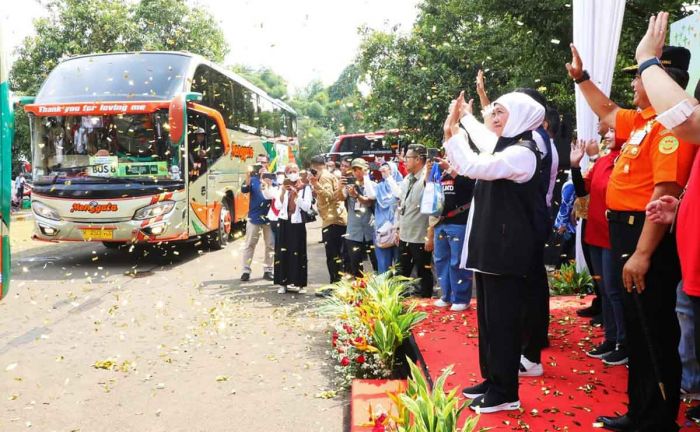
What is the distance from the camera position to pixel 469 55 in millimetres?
15648

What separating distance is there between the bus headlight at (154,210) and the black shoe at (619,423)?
838 centimetres

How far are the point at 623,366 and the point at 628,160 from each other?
180cm

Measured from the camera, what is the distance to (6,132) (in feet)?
14.5

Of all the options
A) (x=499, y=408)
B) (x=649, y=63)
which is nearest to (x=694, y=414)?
(x=499, y=408)

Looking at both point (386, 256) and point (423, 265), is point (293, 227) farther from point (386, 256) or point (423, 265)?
point (423, 265)

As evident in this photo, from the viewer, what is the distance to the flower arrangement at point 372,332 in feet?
14.8

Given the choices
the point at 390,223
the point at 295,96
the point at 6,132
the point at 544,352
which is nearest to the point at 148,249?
the point at 390,223

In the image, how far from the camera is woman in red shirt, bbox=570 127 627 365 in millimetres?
4035

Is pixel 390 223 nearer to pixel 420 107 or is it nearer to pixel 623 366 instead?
pixel 623 366

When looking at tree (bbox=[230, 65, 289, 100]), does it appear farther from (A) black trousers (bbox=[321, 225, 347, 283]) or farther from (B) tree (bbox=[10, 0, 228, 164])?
(A) black trousers (bbox=[321, 225, 347, 283])

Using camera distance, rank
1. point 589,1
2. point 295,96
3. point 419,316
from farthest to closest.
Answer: point 295,96
point 589,1
point 419,316

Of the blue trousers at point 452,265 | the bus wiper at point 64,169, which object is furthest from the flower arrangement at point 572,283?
the bus wiper at point 64,169

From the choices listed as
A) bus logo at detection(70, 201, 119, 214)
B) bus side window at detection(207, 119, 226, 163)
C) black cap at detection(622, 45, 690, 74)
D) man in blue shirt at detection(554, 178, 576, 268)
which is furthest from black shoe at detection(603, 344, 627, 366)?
bus side window at detection(207, 119, 226, 163)

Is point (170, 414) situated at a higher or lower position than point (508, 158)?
lower
